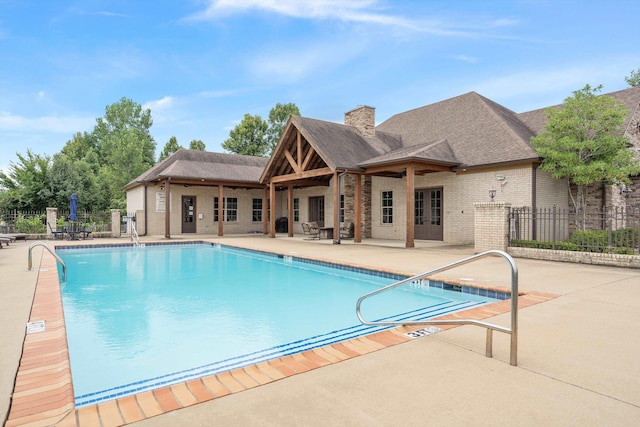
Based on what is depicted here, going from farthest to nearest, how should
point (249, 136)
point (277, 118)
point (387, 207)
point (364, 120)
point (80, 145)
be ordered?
point (80, 145) < point (277, 118) < point (249, 136) < point (364, 120) < point (387, 207)

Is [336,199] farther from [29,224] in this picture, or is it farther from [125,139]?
[125,139]

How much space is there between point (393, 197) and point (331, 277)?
9.16 metres

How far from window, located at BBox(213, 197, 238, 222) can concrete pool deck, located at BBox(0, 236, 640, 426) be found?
18582mm

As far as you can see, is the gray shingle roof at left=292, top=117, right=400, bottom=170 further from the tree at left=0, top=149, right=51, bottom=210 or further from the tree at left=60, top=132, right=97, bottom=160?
the tree at left=60, top=132, right=97, bottom=160

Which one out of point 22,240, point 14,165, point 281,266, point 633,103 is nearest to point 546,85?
point 633,103

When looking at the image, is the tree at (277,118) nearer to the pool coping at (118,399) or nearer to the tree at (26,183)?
the tree at (26,183)

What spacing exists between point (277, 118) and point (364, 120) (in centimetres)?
2533

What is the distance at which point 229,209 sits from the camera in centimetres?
2327

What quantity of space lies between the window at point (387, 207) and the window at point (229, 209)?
10078mm

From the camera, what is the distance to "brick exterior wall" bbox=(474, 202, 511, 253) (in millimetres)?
10680

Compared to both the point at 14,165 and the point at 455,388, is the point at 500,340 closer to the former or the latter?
the point at 455,388

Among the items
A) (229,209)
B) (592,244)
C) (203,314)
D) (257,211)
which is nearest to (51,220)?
(229,209)

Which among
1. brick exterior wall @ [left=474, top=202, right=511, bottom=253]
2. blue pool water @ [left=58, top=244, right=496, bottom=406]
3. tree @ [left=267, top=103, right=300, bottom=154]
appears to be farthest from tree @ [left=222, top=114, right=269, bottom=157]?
brick exterior wall @ [left=474, top=202, right=511, bottom=253]

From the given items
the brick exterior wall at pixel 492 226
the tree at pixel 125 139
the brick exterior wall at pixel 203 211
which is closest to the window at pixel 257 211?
the brick exterior wall at pixel 203 211
